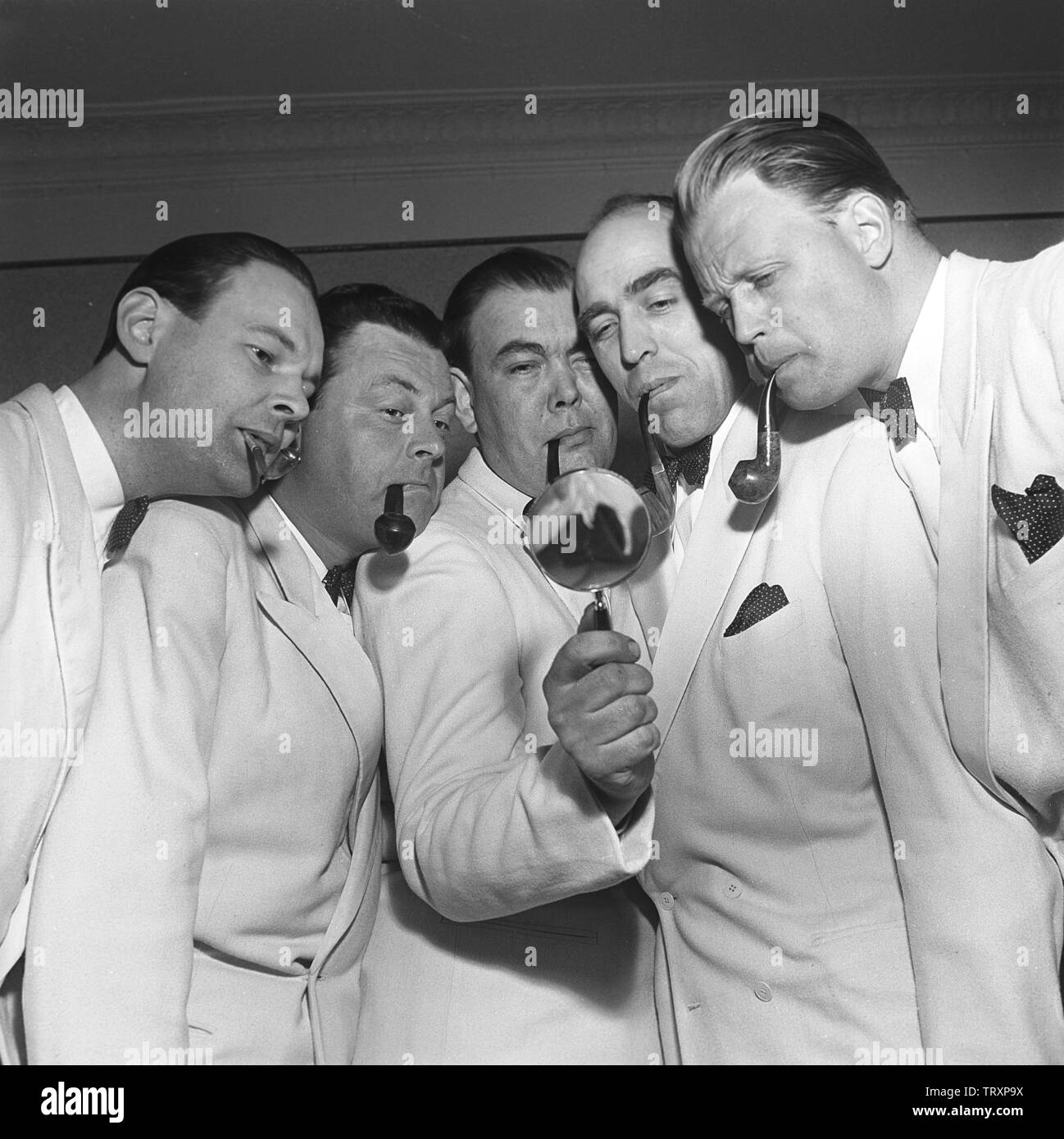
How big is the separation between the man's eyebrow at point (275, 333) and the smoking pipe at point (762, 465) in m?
0.59

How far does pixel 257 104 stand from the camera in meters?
2.08

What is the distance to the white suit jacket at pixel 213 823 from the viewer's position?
1688 millimetres

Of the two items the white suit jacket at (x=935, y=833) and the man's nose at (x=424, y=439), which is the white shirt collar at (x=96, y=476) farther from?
the white suit jacket at (x=935, y=833)

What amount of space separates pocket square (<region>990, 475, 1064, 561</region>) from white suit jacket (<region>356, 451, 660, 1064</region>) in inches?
18.9

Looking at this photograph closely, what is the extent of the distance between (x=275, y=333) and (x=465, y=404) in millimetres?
264

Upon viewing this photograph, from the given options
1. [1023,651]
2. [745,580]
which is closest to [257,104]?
[745,580]

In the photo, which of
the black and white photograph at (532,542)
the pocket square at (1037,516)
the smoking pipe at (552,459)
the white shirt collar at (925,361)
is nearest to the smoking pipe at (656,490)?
the black and white photograph at (532,542)

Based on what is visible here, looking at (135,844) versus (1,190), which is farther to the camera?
(1,190)

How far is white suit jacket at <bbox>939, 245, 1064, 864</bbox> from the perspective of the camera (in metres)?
1.71

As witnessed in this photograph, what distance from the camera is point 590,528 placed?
1615 millimetres

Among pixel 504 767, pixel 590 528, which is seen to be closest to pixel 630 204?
pixel 590 528
